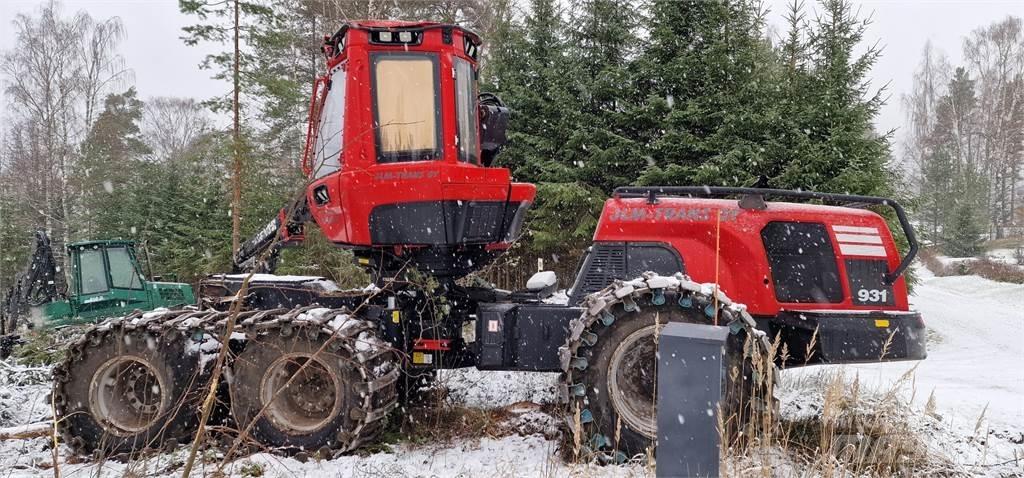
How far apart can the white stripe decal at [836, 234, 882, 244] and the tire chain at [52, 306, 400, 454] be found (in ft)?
10.4

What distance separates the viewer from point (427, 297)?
178 inches

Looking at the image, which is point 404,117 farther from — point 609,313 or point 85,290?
point 85,290

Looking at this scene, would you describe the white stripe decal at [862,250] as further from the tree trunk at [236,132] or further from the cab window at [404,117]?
the tree trunk at [236,132]

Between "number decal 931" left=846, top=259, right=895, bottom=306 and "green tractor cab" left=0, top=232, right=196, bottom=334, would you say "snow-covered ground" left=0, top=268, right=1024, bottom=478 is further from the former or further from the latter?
"green tractor cab" left=0, top=232, right=196, bottom=334

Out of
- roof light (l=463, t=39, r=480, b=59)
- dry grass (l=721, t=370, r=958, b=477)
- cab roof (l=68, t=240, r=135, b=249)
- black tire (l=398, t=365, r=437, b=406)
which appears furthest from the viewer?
cab roof (l=68, t=240, r=135, b=249)

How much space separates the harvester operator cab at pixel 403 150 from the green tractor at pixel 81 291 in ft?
31.6

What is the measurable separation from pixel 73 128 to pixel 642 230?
2497cm

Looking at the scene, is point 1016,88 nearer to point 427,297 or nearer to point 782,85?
point 782,85

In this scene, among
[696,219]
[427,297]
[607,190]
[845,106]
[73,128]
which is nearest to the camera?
[696,219]

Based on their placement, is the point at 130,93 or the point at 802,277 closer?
the point at 802,277

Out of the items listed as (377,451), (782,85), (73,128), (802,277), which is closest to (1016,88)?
(782,85)

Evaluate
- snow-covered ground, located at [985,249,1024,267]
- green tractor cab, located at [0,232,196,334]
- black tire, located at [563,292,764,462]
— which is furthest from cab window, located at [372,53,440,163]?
snow-covered ground, located at [985,249,1024,267]

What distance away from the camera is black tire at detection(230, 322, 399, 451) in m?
3.99

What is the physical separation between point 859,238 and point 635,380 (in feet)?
6.09
